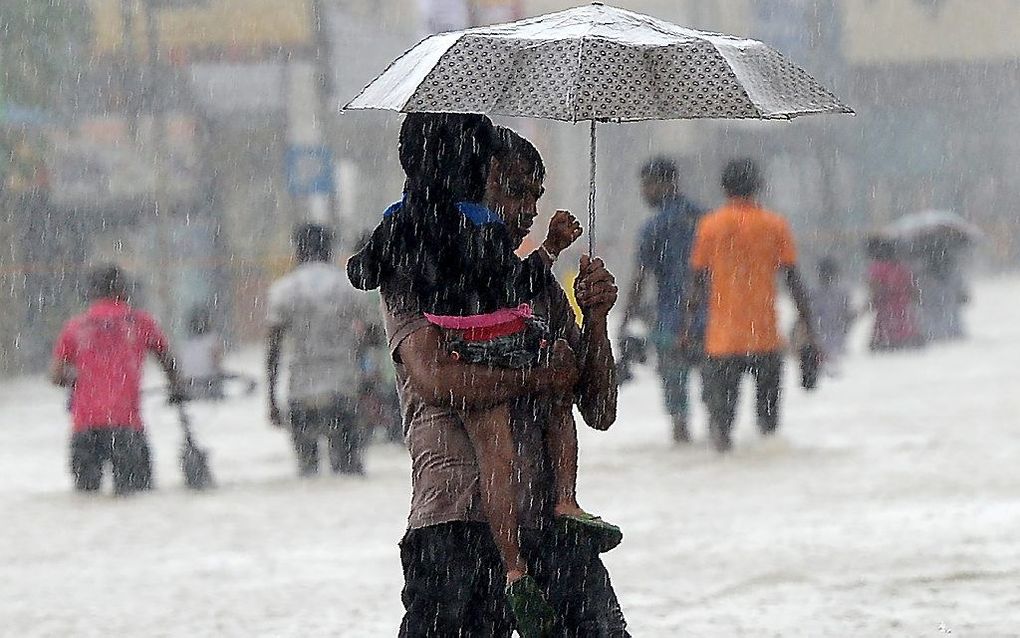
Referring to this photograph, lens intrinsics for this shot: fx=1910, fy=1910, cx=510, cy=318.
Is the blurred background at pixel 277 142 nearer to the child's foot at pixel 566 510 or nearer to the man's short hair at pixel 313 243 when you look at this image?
the man's short hair at pixel 313 243

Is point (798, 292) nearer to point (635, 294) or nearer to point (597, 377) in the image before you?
point (635, 294)

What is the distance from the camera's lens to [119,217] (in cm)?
2577

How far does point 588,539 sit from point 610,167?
3457 cm

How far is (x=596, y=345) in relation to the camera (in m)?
4.04

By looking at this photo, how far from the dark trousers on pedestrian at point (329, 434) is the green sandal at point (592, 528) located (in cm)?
663

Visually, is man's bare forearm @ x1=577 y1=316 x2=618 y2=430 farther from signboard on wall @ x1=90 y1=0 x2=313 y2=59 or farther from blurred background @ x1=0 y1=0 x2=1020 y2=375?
signboard on wall @ x1=90 y1=0 x2=313 y2=59

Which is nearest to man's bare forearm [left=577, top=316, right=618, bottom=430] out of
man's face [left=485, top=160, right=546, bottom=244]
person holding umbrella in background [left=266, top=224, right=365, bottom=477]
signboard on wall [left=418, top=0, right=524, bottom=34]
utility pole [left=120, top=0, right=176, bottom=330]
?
man's face [left=485, top=160, right=546, bottom=244]

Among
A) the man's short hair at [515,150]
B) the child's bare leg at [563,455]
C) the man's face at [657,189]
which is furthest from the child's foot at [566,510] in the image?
the man's face at [657,189]

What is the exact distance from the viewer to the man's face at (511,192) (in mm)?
3998

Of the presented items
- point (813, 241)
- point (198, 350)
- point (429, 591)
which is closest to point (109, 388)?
point (198, 350)

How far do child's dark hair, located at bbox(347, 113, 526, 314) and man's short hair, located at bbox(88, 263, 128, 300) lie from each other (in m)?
6.89

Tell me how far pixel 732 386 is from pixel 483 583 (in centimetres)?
687

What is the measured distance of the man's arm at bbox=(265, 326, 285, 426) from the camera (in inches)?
393

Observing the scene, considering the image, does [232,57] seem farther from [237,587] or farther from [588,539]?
[588,539]
